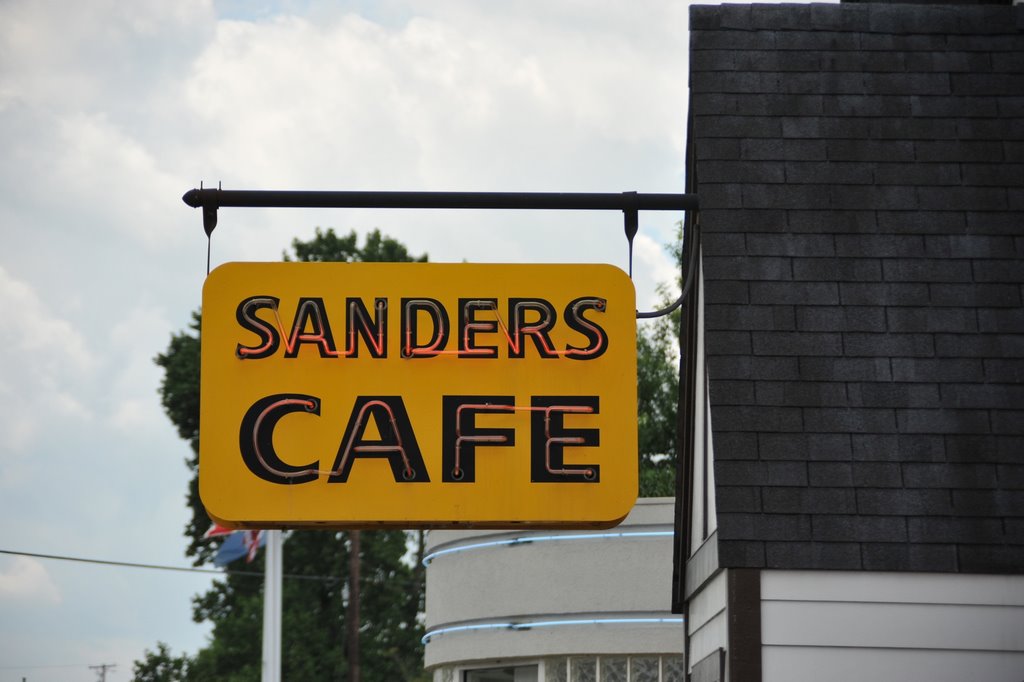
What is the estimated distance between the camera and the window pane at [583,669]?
20.0 metres

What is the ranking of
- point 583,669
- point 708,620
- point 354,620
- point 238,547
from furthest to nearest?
point 354,620, point 238,547, point 583,669, point 708,620

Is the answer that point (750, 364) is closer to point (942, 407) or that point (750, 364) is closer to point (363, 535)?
point (942, 407)

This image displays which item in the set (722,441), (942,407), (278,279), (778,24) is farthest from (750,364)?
(278,279)

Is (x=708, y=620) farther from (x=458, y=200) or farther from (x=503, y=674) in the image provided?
(x=503, y=674)

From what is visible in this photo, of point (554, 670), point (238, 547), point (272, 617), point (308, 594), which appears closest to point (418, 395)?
point (554, 670)

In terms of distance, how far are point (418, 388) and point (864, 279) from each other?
298cm

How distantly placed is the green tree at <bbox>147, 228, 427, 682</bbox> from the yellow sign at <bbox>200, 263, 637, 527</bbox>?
3108 cm

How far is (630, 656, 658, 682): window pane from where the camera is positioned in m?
19.5

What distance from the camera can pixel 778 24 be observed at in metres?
9.05

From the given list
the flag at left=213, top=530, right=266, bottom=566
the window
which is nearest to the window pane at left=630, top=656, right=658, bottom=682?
the window

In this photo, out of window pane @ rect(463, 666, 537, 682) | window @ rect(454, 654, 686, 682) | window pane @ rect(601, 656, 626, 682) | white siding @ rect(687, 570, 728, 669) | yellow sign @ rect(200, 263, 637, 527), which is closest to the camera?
white siding @ rect(687, 570, 728, 669)

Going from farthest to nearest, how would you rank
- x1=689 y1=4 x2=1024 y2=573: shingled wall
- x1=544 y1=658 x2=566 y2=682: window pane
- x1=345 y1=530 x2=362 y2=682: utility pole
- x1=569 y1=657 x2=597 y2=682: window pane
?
x1=345 y1=530 x2=362 y2=682: utility pole
x1=544 y1=658 x2=566 y2=682: window pane
x1=569 y1=657 x2=597 y2=682: window pane
x1=689 y1=4 x2=1024 y2=573: shingled wall

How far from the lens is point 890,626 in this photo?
7.61 meters

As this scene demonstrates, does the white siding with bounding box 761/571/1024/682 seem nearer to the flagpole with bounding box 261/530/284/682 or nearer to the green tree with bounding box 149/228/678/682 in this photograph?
the flagpole with bounding box 261/530/284/682
